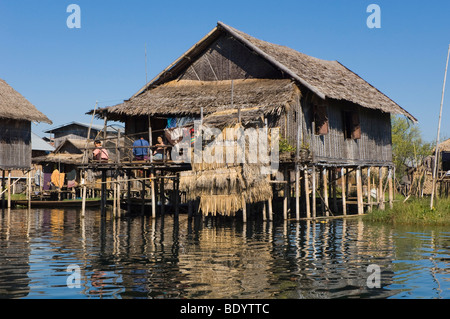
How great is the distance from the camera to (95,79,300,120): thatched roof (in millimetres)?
21234

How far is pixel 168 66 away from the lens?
83.0ft

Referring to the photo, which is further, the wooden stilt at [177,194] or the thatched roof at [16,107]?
the thatched roof at [16,107]

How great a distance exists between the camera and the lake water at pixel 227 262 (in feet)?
30.0

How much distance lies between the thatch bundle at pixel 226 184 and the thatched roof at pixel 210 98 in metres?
2.41

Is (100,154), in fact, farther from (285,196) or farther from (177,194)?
(285,196)

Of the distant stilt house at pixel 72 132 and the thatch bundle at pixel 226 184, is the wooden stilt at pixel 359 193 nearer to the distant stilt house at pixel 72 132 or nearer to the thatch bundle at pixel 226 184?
the thatch bundle at pixel 226 184

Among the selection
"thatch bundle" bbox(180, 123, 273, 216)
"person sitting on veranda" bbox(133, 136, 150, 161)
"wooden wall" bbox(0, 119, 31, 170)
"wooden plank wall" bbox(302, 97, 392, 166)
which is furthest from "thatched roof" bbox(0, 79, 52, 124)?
"wooden plank wall" bbox(302, 97, 392, 166)

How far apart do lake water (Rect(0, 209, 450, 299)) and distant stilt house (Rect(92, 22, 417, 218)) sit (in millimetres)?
3637

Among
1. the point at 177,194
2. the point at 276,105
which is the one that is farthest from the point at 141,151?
the point at 276,105

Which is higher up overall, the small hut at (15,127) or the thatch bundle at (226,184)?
the small hut at (15,127)

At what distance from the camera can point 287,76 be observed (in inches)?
902

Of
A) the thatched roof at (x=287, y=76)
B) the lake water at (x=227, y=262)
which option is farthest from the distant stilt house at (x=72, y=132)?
the lake water at (x=227, y=262)

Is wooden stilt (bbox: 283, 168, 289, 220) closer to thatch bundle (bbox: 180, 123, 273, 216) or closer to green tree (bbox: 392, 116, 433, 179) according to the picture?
thatch bundle (bbox: 180, 123, 273, 216)
